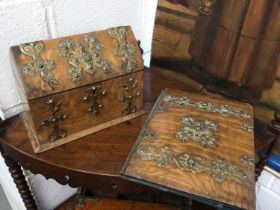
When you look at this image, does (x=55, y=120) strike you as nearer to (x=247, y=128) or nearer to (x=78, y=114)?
(x=78, y=114)

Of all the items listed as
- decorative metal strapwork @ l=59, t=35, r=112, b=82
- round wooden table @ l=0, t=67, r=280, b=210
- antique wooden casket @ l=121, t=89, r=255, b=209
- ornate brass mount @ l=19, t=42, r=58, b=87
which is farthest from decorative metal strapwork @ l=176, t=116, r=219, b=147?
ornate brass mount @ l=19, t=42, r=58, b=87

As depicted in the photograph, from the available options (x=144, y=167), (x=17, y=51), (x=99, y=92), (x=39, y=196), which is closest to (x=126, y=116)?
(x=99, y=92)

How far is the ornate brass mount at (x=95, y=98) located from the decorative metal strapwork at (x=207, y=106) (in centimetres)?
21

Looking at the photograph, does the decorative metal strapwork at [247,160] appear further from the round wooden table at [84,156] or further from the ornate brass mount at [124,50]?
the ornate brass mount at [124,50]

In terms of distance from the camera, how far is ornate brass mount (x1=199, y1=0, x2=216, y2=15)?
0.87 meters

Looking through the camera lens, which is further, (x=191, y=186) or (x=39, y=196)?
(x=39, y=196)

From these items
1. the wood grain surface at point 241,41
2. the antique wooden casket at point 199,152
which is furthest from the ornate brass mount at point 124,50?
the wood grain surface at point 241,41

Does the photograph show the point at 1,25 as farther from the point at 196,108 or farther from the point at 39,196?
the point at 39,196

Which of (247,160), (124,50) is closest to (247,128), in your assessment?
(247,160)

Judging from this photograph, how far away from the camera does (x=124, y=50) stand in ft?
2.60

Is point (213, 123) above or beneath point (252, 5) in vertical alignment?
beneath

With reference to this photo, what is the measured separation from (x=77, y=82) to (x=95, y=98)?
8 centimetres

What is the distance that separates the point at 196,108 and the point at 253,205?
32 centimetres

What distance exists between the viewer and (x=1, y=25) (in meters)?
0.76
